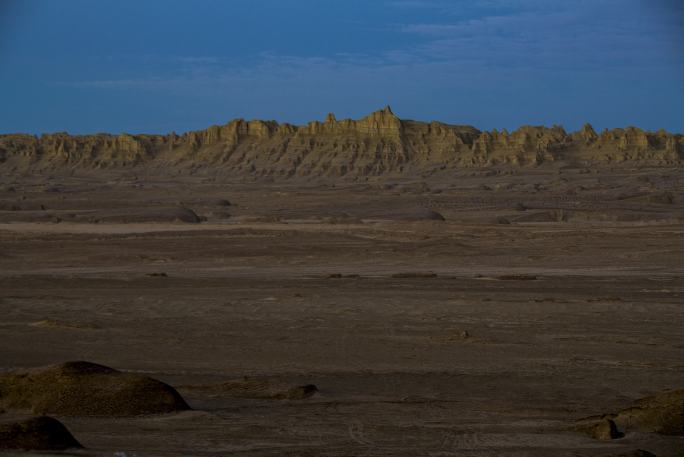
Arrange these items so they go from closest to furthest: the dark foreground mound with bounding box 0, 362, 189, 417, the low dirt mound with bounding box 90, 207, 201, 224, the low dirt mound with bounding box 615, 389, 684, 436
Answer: the low dirt mound with bounding box 615, 389, 684, 436, the dark foreground mound with bounding box 0, 362, 189, 417, the low dirt mound with bounding box 90, 207, 201, 224

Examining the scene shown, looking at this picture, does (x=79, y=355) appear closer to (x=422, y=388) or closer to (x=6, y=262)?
(x=422, y=388)

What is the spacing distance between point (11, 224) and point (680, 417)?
109 feet

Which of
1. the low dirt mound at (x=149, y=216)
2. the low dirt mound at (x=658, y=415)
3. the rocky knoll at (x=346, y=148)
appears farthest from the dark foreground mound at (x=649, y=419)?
the rocky knoll at (x=346, y=148)

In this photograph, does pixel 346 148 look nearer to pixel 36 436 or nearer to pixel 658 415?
pixel 658 415

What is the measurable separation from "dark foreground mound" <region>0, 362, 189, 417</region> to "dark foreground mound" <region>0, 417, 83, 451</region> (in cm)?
132

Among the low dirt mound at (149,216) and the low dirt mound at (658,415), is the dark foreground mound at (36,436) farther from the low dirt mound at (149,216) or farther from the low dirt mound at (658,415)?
the low dirt mound at (149,216)

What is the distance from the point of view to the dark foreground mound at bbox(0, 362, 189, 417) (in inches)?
303

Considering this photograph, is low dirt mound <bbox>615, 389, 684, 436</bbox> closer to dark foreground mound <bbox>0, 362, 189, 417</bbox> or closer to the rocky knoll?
dark foreground mound <bbox>0, 362, 189, 417</bbox>

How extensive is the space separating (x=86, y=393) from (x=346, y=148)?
3981 inches

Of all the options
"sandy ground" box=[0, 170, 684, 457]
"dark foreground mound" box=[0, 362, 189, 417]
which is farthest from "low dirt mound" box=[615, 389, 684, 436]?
"dark foreground mound" box=[0, 362, 189, 417]

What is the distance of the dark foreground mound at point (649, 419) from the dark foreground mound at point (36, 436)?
12.0 ft

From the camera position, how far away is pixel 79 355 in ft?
37.2

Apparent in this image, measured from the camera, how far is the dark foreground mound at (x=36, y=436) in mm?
6117

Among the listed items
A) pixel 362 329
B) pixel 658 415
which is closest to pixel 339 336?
pixel 362 329
